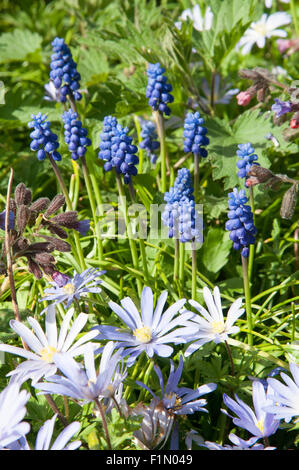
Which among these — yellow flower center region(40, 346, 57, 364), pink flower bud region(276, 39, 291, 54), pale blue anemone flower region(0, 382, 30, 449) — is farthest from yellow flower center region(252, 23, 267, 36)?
pale blue anemone flower region(0, 382, 30, 449)

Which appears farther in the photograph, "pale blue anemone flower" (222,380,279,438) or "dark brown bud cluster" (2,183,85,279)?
"dark brown bud cluster" (2,183,85,279)

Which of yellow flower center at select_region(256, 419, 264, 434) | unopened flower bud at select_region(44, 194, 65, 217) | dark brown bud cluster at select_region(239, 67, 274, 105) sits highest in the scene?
dark brown bud cluster at select_region(239, 67, 274, 105)

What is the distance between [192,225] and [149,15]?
2375 mm

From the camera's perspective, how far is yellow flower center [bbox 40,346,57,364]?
1.85m

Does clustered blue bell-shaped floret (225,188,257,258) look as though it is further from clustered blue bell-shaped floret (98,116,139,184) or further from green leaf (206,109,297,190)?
green leaf (206,109,297,190)

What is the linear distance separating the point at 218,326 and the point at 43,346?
0.65 meters

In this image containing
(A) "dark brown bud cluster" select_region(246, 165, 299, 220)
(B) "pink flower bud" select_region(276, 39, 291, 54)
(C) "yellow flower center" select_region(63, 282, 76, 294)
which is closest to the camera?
(C) "yellow flower center" select_region(63, 282, 76, 294)

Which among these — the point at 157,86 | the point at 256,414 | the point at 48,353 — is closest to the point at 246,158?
the point at 157,86

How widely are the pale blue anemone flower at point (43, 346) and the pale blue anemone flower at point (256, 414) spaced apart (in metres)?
0.55

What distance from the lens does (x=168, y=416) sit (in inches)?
73.2

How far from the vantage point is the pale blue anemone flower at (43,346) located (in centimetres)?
178

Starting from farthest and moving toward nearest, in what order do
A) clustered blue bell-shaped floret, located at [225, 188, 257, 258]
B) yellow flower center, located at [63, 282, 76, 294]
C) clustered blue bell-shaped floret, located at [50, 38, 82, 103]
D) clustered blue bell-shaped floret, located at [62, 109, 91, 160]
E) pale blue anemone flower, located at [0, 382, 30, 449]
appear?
1. clustered blue bell-shaped floret, located at [50, 38, 82, 103]
2. clustered blue bell-shaped floret, located at [62, 109, 91, 160]
3. yellow flower center, located at [63, 282, 76, 294]
4. clustered blue bell-shaped floret, located at [225, 188, 257, 258]
5. pale blue anemone flower, located at [0, 382, 30, 449]

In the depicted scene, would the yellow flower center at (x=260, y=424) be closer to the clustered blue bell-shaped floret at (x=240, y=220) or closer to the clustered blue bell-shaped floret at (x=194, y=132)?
the clustered blue bell-shaped floret at (x=240, y=220)

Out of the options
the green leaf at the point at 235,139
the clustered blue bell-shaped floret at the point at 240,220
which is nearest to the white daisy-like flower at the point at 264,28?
the green leaf at the point at 235,139
